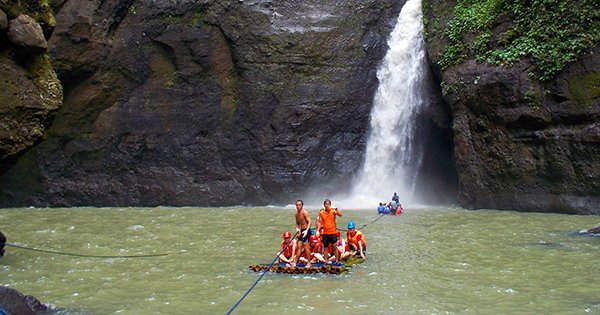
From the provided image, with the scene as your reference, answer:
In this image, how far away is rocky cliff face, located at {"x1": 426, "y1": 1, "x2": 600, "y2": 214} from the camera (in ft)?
57.7

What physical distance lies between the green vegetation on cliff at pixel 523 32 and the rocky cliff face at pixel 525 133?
0.20 metres

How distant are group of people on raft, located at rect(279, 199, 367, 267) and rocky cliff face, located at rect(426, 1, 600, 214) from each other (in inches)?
376

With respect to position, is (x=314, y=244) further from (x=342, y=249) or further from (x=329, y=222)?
(x=342, y=249)

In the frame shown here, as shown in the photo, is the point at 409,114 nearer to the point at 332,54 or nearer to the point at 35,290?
the point at 332,54

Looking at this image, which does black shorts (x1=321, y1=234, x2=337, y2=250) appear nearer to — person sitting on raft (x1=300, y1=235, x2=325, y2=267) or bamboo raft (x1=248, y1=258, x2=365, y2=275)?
person sitting on raft (x1=300, y1=235, x2=325, y2=267)

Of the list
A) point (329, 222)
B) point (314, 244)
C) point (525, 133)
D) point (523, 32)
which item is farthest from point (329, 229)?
Answer: point (523, 32)

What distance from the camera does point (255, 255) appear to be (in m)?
12.0

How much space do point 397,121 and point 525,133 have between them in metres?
5.63

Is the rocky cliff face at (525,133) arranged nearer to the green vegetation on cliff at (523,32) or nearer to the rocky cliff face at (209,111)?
the green vegetation on cliff at (523,32)

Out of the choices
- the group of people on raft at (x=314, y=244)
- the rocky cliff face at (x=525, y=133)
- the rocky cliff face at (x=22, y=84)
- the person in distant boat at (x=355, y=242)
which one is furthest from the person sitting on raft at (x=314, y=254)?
the rocky cliff face at (x=525, y=133)

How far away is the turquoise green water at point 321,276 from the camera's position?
8344 mm

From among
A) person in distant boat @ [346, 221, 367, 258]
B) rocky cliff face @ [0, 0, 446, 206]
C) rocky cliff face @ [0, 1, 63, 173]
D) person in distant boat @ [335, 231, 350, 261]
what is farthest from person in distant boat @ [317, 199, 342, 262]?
rocky cliff face @ [0, 0, 446, 206]

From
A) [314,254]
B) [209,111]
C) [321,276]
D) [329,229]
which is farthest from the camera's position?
[209,111]

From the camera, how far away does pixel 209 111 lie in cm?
2350
